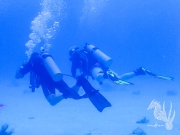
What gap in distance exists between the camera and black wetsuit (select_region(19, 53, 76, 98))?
6455mm

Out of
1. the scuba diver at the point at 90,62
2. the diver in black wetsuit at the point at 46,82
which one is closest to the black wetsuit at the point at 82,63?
the scuba diver at the point at 90,62

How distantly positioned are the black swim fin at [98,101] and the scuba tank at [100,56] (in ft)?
6.49

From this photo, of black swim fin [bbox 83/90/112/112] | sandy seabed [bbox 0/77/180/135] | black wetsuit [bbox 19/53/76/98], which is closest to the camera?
black swim fin [bbox 83/90/112/112]

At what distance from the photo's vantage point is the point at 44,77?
6625mm

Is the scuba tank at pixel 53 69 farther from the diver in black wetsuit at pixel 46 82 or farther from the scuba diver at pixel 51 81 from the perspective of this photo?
the diver in black wetsuit at pixel 46 82

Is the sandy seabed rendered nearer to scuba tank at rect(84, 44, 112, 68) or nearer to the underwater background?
scuba tank at rect(84, 44, 112, 68)

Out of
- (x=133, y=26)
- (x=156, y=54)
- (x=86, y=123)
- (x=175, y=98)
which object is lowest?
(x=86, y=123)

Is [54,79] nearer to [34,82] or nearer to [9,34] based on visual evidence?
[34,82]

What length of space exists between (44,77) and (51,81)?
23cm

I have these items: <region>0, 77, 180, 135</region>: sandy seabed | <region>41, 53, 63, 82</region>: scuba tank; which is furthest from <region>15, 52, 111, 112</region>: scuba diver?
<region>0, 77, 180, 135</region>: sandy seabed

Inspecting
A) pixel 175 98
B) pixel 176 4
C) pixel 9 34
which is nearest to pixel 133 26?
pixel 176 4

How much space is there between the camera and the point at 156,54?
87.2m

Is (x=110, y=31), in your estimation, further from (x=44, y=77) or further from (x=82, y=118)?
(x=44, y=77)

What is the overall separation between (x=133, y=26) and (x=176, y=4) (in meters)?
19.2
